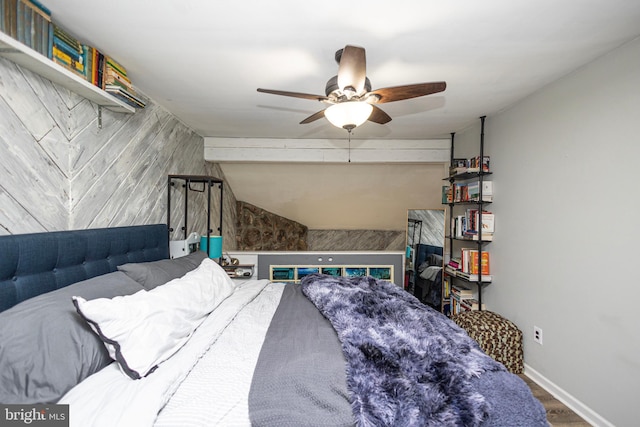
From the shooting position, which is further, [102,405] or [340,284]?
[340,284]

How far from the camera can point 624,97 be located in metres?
1.77

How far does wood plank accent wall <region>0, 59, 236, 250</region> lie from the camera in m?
1.42

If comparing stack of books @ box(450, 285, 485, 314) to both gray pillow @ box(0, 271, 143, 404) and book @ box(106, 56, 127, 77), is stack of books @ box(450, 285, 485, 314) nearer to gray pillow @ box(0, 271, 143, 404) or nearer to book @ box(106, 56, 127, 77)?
gray pillow @ box(0, 271, 143, 404)

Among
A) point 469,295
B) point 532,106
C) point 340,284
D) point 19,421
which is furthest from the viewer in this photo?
point 469,295

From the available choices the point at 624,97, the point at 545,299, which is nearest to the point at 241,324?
the point at 545,299

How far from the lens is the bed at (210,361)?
3.24ft

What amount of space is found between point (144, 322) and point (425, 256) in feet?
11.3

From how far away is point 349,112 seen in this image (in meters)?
1.73

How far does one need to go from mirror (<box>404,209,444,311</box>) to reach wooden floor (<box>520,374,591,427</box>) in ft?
4.74

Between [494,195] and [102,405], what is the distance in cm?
332

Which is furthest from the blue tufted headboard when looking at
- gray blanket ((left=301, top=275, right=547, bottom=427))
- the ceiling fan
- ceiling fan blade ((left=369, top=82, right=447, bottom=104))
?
ceiling fan blade ((left=369, top=82, right=447, bottom=104))

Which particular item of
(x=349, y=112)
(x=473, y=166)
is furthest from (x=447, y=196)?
(x=349, y=112)

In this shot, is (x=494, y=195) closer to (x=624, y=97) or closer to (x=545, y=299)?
(x=545, y=299)

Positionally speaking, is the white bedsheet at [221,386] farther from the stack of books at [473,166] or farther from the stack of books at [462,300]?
the stack of books at [473,166]
